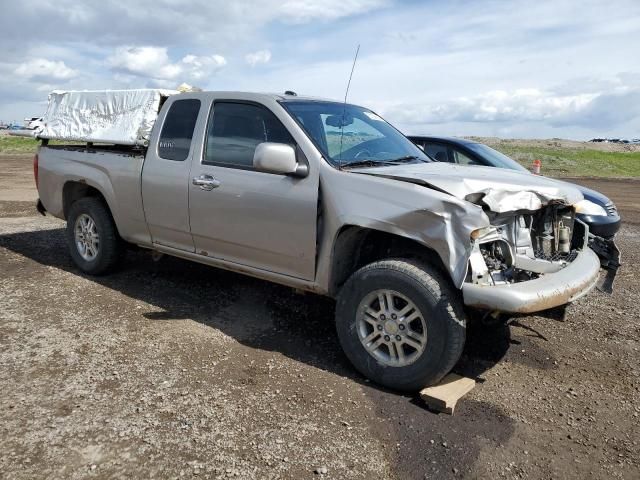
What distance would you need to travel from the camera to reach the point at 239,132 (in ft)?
15.2

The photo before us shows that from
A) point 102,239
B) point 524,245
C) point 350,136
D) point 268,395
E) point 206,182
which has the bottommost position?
point 268,395

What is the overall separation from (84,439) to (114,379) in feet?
2.44

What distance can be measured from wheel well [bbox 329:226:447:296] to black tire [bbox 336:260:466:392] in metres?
0.19

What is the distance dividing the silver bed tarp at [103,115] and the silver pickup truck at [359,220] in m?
0.21

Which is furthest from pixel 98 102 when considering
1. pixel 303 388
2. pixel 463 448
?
pixel 463 448

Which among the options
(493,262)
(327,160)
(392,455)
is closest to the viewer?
(392,455)

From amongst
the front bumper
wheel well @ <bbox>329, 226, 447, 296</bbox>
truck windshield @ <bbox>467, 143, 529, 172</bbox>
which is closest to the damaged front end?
the front bumper

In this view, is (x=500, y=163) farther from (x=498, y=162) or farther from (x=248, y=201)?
(x=248, y=201)

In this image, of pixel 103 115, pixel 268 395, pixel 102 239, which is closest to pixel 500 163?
pixel 103 115

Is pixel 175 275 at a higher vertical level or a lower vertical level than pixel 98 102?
lower

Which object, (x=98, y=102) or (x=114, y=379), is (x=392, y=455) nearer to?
(x=114, y=379)

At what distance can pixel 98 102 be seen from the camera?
19.8 feet

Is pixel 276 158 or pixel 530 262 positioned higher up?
pixel 276 158

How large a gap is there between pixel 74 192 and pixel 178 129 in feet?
6.54
